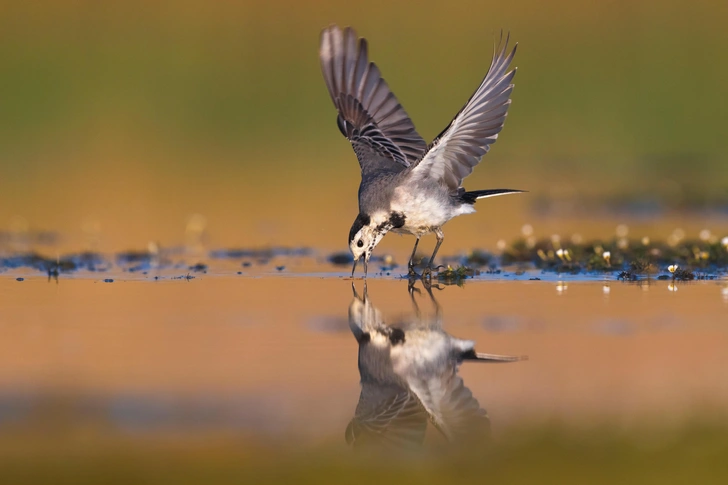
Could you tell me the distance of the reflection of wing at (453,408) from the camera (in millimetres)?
4867

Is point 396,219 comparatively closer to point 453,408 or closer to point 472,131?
point 472,131

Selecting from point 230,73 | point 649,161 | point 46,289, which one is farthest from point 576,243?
point 230,73

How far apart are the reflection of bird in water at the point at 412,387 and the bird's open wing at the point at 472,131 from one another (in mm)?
1916

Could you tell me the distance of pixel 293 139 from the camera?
847 inches

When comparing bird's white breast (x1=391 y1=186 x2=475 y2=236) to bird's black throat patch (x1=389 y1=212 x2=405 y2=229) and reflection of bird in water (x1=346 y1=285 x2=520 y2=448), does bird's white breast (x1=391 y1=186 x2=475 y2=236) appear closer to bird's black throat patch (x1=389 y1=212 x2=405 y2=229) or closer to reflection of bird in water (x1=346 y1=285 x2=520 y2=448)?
bird's black throat patch (x1=389 y1=212 x2=405 y2=229)

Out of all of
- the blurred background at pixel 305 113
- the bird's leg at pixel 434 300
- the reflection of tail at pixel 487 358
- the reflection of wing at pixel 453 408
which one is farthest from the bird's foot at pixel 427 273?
the reflection of wing at pixel 453 408

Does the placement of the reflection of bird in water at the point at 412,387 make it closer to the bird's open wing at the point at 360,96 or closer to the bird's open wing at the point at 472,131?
the bird's open wing at the point at 472,131

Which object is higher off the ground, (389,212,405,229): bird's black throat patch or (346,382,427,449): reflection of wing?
(389,212,405,229): bird's black throat patch

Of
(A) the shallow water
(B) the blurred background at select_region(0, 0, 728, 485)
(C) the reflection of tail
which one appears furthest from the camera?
(C) the reflection of tail

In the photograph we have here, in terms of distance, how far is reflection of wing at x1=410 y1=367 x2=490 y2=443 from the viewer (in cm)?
487

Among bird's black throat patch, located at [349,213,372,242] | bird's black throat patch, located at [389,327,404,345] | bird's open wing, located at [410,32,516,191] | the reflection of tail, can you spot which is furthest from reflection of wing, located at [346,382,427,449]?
bird's black throat patch, located at [349,213,372,242]

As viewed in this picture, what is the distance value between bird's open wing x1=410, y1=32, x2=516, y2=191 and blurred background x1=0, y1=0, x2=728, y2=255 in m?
2.77

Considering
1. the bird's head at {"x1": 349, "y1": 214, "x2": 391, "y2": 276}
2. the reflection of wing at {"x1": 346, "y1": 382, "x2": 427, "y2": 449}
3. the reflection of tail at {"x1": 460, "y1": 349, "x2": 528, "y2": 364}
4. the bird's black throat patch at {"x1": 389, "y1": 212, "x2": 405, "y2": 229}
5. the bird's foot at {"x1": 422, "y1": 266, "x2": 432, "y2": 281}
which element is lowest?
the reflection of wing at {"x1": 346, "y1": 382, "x2": 427, "y2": 449}

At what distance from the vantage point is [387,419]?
16.7 ft
